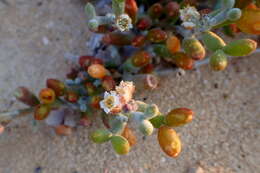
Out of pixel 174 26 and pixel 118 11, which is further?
pixel 174 26

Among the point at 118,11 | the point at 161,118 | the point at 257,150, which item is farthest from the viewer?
the point at 257,150

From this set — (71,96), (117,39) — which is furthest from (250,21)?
(71,96)

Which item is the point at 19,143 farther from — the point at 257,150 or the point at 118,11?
the point at 257,150

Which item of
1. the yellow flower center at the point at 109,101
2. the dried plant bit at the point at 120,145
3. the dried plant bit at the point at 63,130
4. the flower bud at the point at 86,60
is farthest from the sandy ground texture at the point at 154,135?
the yellow flower center at the point at 109,101

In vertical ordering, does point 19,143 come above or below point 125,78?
below

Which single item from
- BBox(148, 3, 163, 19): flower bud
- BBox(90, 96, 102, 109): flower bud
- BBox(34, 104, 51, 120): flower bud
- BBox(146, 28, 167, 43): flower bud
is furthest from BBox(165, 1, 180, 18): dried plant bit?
BBox(34, 104, 51, 120): flower bud

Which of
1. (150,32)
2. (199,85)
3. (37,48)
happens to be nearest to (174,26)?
(150,32)

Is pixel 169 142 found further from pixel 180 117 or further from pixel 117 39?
pixel 117 39
